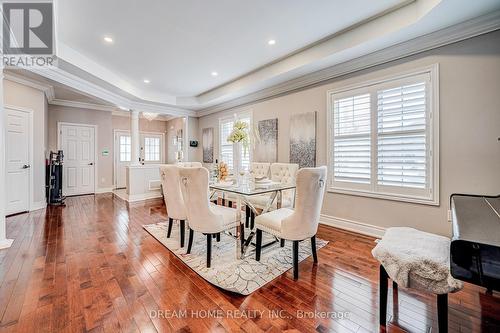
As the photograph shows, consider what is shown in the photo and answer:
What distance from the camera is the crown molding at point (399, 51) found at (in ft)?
7.73

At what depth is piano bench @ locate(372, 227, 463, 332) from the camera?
1.23m

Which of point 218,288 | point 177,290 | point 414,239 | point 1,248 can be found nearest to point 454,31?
point 414,239

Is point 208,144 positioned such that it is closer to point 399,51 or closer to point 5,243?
point 5,243

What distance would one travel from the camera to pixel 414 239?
1562mm

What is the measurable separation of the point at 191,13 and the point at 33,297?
3.26 m

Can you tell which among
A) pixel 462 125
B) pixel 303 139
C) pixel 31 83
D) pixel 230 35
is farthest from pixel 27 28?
pixel 462 125

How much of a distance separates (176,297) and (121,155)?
7176 mm

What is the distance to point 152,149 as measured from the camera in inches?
336

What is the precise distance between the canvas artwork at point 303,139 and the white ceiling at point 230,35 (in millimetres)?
784

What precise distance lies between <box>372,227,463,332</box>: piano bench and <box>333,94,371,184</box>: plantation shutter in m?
1.90

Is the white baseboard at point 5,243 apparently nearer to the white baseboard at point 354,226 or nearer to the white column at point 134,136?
the white column at point 134,136

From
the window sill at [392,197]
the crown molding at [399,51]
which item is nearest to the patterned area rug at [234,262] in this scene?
the window sill at [392,197]

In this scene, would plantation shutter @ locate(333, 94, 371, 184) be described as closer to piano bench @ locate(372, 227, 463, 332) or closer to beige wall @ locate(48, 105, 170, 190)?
piano bench @ locate(372, 227, 463, 332)

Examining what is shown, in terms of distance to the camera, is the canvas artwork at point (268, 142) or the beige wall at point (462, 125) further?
the canvas artwork at point (268, 142)
